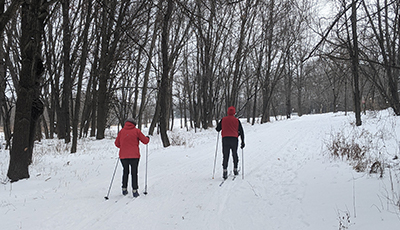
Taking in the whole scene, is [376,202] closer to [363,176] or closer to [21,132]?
[363,176]

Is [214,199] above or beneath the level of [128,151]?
beneath

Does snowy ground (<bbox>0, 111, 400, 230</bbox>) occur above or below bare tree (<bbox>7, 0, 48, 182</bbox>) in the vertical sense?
below

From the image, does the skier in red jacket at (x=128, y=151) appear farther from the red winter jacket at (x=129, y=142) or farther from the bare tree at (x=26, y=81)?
the bare tree at (x=26, y=81)

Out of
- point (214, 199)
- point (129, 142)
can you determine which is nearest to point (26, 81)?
point (129, 142)

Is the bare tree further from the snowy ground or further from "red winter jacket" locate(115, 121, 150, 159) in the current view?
"red winter jacket" locate(115, 121, 150, 159)

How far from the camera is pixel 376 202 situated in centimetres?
400

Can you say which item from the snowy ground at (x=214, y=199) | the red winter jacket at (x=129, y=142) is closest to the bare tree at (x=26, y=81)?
the snowy ground at (x=214, y=199)

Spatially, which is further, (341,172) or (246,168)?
(246,168)

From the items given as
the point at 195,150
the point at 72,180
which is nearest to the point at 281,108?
the point at 195,150

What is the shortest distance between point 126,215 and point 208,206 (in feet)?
5.04

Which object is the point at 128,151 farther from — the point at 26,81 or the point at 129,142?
the point at 26,81

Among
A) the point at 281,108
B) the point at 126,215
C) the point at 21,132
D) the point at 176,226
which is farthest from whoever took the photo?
the point at 281,108

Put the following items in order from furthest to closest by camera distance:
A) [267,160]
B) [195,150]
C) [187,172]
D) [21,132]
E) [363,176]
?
[195,150] < [267,160] < [187,172] < [21,132] < [363,176]

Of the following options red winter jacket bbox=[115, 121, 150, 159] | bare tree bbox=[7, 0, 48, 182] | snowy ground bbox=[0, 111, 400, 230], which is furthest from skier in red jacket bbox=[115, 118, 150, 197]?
bare tree bbox=[7, 0, 48, 182]
